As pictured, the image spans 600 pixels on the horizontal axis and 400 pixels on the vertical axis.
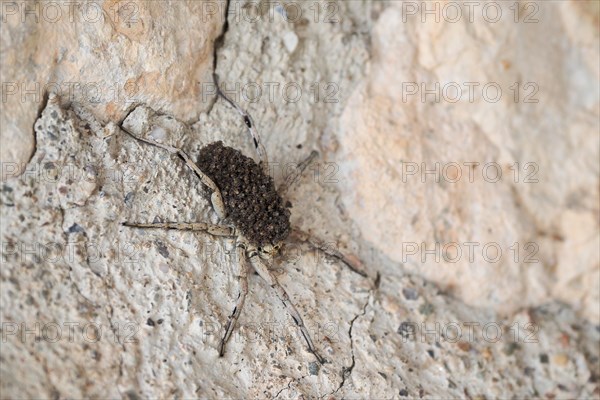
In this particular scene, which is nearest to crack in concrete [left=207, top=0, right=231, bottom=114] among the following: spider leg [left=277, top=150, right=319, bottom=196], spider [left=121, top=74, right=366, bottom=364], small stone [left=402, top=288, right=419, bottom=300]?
spider [left=121, top=74, right=366, bottom=364]

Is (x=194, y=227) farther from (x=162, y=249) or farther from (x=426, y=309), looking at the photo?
(x=426, y=309)

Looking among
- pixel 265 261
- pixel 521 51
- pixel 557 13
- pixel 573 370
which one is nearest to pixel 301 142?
pixel 265 261

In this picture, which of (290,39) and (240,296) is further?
(290,39)

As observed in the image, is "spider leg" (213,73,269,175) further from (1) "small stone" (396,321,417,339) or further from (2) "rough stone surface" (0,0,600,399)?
(1) "small stone" (396,321,417,339)

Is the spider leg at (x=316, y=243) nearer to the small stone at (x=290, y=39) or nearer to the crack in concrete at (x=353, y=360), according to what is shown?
the crack in concrete at (x=353, y=360)

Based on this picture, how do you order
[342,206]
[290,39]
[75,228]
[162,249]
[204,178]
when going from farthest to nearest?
[342,206]
[290,39]
[204,178]
[162,249]
[75,228]

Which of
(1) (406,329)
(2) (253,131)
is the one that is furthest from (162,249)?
(1) (406,329)

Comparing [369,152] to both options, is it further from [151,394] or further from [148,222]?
[151,394]
